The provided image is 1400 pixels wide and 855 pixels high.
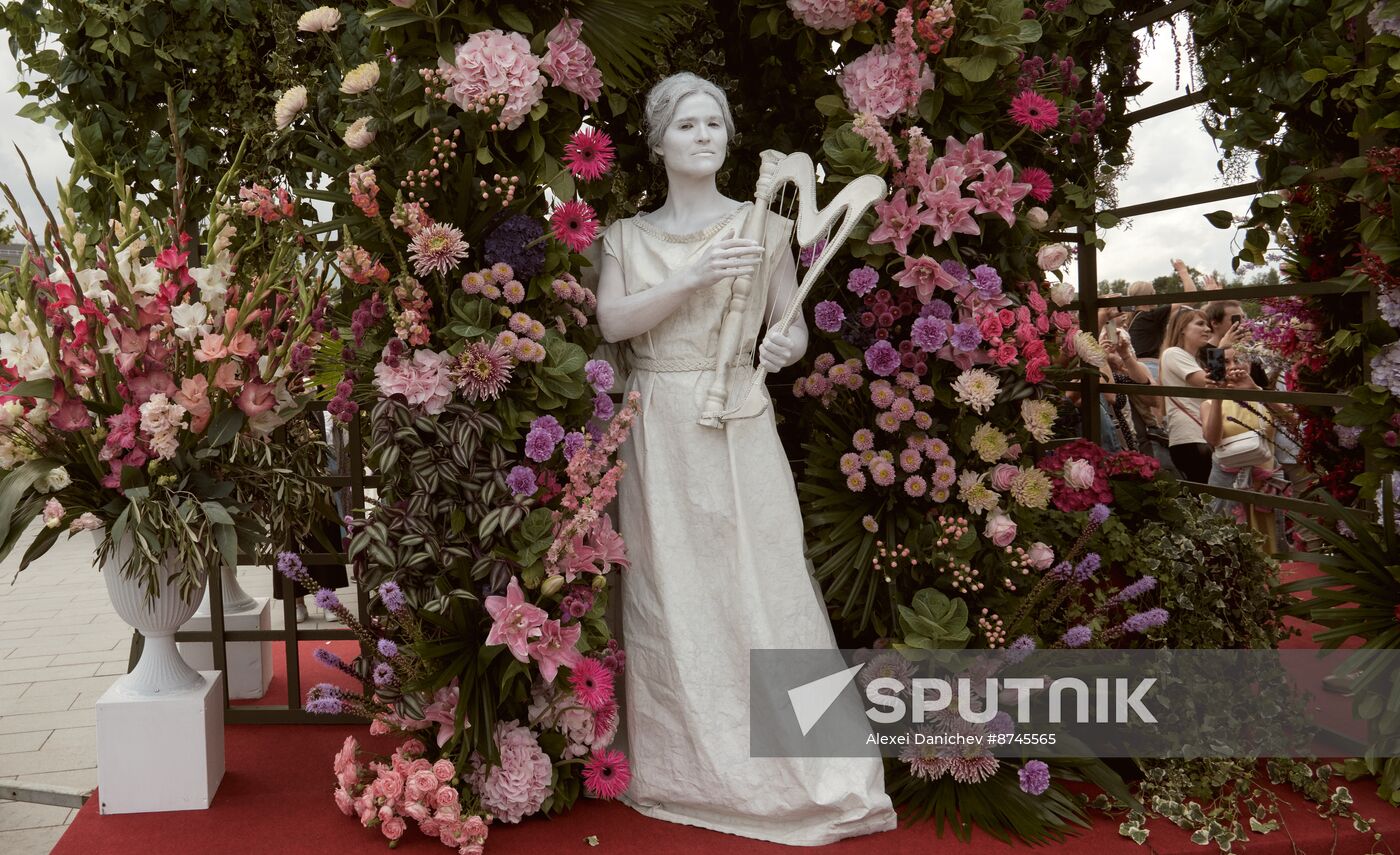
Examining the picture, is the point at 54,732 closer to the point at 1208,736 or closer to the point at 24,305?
the point at 24,305

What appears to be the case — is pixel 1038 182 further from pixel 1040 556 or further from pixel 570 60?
pixel 570 60

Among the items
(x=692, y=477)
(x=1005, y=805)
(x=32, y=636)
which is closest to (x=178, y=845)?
(x=692, y=477)

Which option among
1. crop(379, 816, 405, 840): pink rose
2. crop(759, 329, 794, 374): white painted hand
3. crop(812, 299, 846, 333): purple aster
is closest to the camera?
crop(379, 816, 405, 840): pink rose

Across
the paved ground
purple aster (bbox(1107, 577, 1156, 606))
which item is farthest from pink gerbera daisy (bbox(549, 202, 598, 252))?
the paved ground

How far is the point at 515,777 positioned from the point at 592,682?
0.31 metres

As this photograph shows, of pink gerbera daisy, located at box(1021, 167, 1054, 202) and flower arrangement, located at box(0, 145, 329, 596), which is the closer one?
flower arrangement, located at box(0, 145, 329, 596)

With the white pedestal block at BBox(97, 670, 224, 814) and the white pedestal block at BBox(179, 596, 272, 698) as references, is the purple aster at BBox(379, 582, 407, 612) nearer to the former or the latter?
the white pedestal block at BBox(97, 670, 224, 814)

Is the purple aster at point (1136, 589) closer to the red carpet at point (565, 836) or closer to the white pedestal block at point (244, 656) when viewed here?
the red carpet at point (565, 836)

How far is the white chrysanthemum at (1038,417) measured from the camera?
2.58 meters

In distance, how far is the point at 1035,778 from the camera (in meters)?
2.41

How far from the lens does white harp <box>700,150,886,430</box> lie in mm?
2402

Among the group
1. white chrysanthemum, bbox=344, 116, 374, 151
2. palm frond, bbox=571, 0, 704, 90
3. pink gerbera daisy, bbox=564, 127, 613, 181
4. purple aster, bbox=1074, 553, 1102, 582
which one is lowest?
purple aster, bbox=1074, 553, 1102, 582

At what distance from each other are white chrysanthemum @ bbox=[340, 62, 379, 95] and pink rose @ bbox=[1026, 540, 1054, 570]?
2095 mm

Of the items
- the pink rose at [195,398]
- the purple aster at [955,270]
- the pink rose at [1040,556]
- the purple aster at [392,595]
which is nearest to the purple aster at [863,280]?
the purple aster at [955,270]
